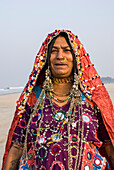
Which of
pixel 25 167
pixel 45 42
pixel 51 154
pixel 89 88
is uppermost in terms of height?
pixel 45 42

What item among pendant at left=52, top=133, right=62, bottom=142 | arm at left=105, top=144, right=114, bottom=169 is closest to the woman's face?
pendant at left=52, top=133, right=62, bottom=142

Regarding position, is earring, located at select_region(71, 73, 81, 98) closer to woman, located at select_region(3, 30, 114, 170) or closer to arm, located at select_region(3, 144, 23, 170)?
woman, located at select_region(3, 30, 114, 170)

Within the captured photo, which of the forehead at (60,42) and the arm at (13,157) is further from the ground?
the forehead at (60,42)

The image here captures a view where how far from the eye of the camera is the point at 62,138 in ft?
8.02

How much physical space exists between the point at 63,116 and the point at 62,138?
8.5 inches

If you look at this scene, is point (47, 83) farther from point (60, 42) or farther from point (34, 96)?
point (60, 42)

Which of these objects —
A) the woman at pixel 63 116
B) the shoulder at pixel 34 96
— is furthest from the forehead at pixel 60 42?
the shoulder at pixel 34 96

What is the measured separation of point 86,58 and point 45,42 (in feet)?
1.50

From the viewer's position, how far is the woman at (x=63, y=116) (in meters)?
2.43

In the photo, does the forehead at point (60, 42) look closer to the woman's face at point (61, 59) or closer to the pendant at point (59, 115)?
the woman's face at point (61, 59)

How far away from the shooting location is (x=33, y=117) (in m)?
2.60

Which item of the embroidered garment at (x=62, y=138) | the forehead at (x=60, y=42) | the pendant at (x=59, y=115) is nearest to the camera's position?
the embroidered garment at (x=62, y=138)

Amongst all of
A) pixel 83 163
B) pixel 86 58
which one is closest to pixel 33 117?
pixel 83 163

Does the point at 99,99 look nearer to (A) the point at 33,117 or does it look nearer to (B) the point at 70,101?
(B) the point at 70,101
